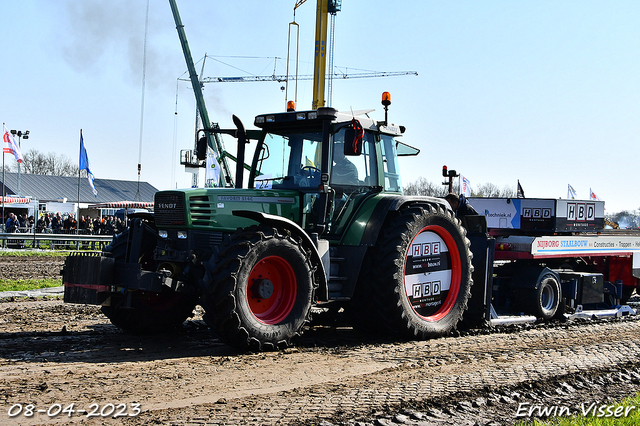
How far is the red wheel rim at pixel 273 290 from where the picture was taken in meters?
6.45

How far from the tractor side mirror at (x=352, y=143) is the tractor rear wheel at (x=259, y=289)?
1229 mm

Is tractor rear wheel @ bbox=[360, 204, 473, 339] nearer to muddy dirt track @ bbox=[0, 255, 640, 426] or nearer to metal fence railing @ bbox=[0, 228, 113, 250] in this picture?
muddy dirt track @ bbox=[0, 255, 640, 426]

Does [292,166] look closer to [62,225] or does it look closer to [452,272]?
[452,272]

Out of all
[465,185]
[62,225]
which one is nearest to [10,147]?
[62,225]

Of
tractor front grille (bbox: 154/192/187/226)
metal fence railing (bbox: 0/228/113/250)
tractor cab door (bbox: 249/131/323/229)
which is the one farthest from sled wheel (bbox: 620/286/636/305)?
metal fence railing (bbox: 0/228/113/250)

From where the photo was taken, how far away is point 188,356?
6.34m

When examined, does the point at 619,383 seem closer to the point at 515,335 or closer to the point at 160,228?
the point at 515,335

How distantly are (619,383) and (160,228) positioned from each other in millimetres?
5120

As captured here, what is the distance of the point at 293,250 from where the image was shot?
255 inches

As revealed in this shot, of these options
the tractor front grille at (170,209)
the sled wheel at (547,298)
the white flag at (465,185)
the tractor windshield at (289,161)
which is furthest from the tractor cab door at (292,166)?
the white flag at (465,185)

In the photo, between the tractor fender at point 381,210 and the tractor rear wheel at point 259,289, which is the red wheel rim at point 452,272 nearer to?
the tractor fender at point 381,210

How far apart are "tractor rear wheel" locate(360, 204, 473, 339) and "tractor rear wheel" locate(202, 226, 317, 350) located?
1085 mm

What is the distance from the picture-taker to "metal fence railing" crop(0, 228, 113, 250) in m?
23.8

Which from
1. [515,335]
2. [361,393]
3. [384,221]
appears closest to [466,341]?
[515,335]
